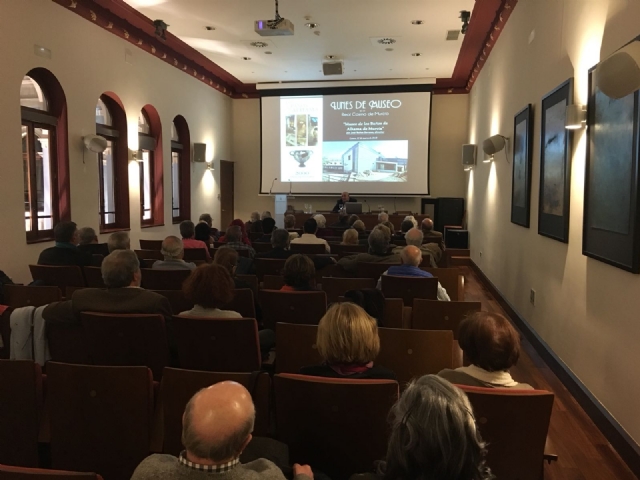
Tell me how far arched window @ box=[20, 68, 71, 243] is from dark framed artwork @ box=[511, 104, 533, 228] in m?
A: 6.01

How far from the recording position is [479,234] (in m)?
9.48

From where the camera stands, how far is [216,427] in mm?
1211

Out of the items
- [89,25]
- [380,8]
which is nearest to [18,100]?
[89,25]

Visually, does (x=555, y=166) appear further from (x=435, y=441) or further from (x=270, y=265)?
(x=435, y=441)

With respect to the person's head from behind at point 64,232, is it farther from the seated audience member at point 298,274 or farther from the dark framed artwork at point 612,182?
the dark framed artwork at point 612,182

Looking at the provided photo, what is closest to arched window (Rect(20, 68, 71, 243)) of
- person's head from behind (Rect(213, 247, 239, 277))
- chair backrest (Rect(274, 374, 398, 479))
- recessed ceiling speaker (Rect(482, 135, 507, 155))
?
person's head from behind (Rect(213, 247, 239, 277))

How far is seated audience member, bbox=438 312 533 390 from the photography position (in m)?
1.96

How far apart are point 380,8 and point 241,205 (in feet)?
25.3

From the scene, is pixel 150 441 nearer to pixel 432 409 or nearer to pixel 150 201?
pixel 432 409

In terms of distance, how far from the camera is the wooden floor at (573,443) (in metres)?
2.70

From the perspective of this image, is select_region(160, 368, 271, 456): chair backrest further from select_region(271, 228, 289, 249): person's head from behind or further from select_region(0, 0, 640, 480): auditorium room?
select_region(271, 228, 289, 249): person's head from behind

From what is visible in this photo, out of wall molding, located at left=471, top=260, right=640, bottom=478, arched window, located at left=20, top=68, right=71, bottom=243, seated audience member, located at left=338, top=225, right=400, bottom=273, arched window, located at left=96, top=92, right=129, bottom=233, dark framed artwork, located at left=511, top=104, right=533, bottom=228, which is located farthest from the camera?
arched window, located at left=96, top=92, right=129, bottom=233

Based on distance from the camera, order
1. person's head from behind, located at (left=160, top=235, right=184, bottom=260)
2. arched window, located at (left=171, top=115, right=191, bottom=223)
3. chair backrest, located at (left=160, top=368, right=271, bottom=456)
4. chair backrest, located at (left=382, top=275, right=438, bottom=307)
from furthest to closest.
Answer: arched window, located at (left=171, top=115, right=191, bottom=223)
person's head from behind, located at (left=160, top=235, right=184, bottom=260)
chair backrest, located at (left=382, top=275, right=438, bottom=307)
chair backrest, located at (left=160, top=368, right=271, bottom=456)

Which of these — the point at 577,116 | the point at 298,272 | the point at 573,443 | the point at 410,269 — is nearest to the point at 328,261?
the point at 410,269
